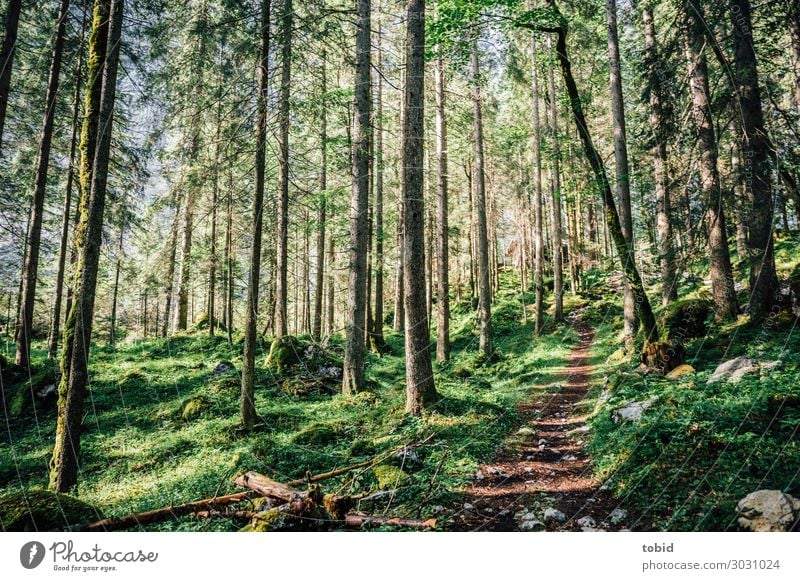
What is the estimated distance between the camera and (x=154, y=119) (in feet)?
22.6

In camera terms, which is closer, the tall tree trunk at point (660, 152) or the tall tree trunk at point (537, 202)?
the tall tree trunk at point (660, 152)

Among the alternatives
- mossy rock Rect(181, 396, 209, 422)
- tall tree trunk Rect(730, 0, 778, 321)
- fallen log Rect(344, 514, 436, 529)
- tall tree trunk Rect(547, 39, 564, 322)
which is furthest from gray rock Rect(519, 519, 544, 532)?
tall tree trunk Rect(547, 39, 564, 322)

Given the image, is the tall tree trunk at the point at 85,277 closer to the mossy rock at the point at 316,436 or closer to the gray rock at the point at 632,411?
the mossy rock at the point at 316,436

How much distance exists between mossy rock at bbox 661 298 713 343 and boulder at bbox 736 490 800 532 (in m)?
6.05

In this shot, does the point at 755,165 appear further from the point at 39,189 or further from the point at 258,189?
the point at 39,189

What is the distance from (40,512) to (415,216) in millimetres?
6147

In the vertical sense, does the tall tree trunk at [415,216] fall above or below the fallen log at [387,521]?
above

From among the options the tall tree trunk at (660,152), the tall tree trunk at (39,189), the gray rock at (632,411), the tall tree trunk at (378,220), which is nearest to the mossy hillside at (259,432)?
the gray rock at (632,411)

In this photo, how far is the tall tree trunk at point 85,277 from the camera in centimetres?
602

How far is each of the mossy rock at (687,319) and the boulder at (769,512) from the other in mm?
6052

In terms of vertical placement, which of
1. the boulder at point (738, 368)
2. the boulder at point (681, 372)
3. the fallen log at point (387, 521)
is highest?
the boulder at point (738, 368)
